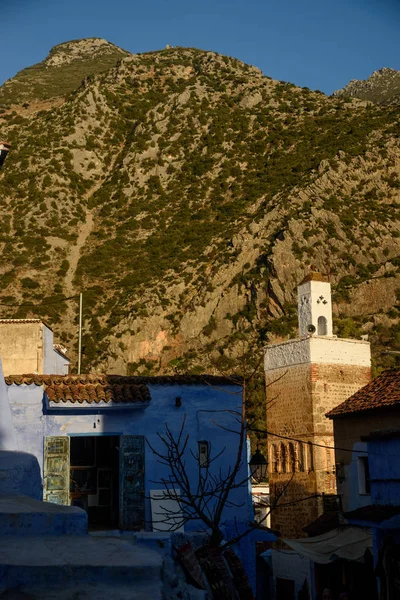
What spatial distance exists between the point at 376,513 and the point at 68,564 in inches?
443

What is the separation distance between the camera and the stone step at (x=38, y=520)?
8023 mm

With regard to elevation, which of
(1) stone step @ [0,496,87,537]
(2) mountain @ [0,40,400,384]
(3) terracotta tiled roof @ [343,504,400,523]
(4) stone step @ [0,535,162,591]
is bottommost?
(3) terracotta tiled roof @ [343,504,400,523]

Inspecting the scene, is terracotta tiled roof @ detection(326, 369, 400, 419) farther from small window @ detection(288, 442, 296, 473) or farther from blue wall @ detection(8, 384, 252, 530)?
small window @ detection(288, 442, 296, 473)

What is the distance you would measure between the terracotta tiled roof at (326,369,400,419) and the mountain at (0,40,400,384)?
25273 millimetres

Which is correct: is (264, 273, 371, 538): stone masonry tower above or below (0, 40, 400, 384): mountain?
below

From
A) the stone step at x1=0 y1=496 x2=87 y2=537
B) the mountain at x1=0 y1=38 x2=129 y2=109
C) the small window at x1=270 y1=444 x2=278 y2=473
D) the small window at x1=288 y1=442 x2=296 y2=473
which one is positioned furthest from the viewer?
the mountain at x1=0 y1=38 x2=129 y2=109

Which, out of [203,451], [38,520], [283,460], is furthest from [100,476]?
[283,460]

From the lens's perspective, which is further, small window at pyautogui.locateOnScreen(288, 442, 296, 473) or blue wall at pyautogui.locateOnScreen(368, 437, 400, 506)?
small window at pyautogui.locateOnScreen(288, 442, 296, 473)

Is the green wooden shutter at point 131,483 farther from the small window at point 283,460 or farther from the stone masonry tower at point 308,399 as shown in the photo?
the small window at point 283,460

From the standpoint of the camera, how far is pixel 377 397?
76.4 feet

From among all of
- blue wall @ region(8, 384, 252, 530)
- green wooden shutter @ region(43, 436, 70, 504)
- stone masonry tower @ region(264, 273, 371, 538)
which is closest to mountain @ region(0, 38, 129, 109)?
stone masonry tower @ region(264, 273, 371, 538)

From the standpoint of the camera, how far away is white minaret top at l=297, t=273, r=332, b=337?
115 feet

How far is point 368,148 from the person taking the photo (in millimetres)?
72625

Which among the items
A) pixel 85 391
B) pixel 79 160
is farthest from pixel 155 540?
pixel 79 160
